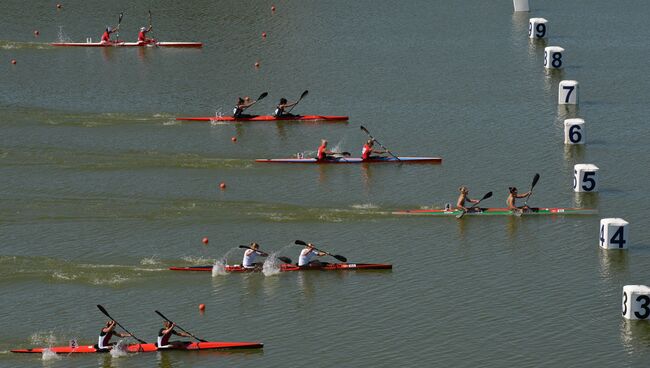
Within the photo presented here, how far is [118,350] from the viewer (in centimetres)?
3794

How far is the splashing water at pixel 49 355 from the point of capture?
3775cm

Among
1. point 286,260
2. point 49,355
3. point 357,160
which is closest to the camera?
point 49,355

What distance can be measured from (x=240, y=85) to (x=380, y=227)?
20.7 metres

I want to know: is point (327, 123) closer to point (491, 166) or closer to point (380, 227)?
point (491, 166)

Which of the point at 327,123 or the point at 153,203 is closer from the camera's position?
the point at 153,203

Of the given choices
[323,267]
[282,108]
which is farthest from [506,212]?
[282,108]

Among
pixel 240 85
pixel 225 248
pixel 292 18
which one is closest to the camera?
pixel 225 248

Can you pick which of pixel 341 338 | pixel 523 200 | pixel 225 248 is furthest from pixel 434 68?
pixel 341 338

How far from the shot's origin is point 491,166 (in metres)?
53.0

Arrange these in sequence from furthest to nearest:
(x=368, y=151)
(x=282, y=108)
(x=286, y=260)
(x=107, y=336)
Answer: (x=282, y=108) < (x=368, y=151) < (x=286, y=260) < (x=107, y=336)

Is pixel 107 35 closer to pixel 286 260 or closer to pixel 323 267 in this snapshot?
pixel 286 260

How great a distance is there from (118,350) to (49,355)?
182 cm

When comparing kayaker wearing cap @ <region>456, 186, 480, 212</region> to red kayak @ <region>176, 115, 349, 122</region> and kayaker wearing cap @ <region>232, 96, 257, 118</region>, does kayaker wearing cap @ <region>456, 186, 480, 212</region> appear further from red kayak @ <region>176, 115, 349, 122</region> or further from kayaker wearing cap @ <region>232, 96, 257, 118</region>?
kayaker wearing cap @ <region>232, 96, 257, 118</region>

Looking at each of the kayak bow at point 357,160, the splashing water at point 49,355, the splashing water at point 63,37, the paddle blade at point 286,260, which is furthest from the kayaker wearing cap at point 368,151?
the splashing water at point 63,37
